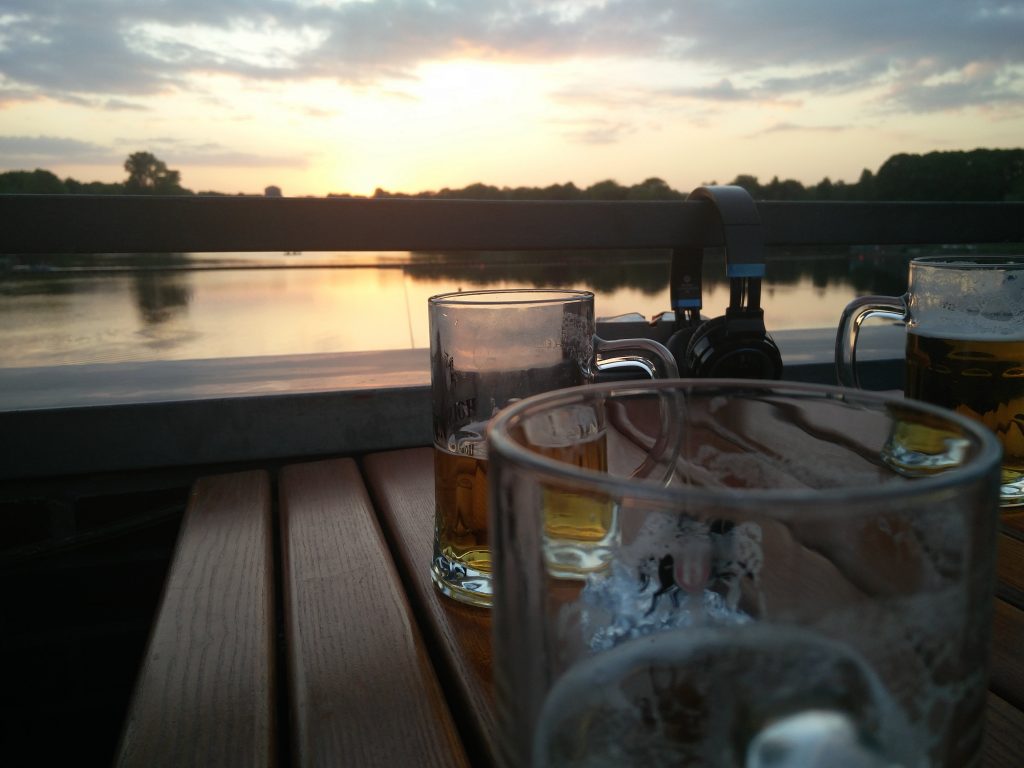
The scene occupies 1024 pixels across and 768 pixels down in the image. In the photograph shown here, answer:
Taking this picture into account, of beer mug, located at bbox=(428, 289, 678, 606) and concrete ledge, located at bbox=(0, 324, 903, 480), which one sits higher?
beer mug, located at bbox=(428, 289, 678, 606)

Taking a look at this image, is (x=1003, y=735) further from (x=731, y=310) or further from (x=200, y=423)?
(x=200, y=423)

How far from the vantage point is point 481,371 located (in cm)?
50

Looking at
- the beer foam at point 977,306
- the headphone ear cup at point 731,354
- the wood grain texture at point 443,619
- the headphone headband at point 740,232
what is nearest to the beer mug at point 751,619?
the wood grain texture at point 443,619

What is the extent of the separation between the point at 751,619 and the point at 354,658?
0.30m

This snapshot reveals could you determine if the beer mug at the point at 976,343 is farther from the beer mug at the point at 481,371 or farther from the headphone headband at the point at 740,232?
the headphone headband at the point at 740,232

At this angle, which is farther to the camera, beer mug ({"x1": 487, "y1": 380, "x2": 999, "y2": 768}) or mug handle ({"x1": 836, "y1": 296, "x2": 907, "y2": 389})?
mug handle ({"x1": 836, "y1": 296, "x2": 907, "y2": 389})

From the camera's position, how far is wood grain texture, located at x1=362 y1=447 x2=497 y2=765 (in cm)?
39

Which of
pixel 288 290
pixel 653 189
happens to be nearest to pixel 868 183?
pixel 653 189

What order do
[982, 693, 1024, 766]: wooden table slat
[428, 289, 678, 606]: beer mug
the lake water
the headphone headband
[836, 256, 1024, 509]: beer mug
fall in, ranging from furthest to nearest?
the lake water → the headphone headband → [836, 256, 1024, 509]: beer mug → [428, 289, 678, 606]: beer mug → [982, 693, 1024, 766]: wooden table slat

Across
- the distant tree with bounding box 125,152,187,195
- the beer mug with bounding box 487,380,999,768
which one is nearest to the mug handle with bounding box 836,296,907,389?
the beer mug with bounding box 487,380,999,768

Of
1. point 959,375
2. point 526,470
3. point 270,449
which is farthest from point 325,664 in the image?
point 270,449

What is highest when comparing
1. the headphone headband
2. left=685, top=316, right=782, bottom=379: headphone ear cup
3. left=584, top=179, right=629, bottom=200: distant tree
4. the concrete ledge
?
left=584, top=179, right=629, bottom=200: distant tree

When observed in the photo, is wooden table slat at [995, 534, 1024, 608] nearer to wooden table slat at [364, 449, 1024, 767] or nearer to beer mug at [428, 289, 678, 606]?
wooden table slat at [364, 449, 1024, 767]

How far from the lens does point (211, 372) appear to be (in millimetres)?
1406
